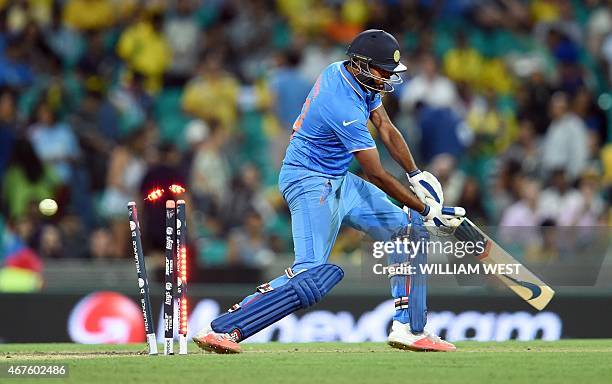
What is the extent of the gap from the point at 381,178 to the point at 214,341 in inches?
54.9

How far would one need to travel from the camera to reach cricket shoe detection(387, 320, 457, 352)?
30.2 ft

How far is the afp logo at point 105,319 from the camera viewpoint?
39.5 ft

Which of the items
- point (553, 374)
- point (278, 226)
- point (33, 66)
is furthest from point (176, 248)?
point (33, 66)

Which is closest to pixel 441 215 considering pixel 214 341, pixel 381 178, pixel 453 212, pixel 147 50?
pixel 453 212

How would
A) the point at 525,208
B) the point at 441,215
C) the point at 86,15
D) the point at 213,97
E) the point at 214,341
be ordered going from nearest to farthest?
the point at 214,341
the point at 441,215
the point at 525,208
the point at 213,97
the point at 86,15

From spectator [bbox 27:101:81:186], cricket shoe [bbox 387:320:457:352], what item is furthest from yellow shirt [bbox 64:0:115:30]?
cricket shoe [bbox 387:320:457:352]

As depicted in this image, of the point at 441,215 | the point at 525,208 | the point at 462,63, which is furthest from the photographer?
the point at 462,63

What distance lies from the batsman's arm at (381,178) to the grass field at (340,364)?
0.95m

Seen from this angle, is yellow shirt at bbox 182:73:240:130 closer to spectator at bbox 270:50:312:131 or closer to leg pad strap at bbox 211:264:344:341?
spectator at bbox 270:50:312:131

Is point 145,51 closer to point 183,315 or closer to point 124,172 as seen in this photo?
point 124,172

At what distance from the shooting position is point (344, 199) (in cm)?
912

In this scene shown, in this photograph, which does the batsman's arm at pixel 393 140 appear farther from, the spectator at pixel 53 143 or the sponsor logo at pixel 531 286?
the spectator at pixel 53 143

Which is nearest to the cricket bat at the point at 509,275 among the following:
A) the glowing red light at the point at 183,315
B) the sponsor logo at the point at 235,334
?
the sponsor logo at the point at 235,334

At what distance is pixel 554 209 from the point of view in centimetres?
1471
